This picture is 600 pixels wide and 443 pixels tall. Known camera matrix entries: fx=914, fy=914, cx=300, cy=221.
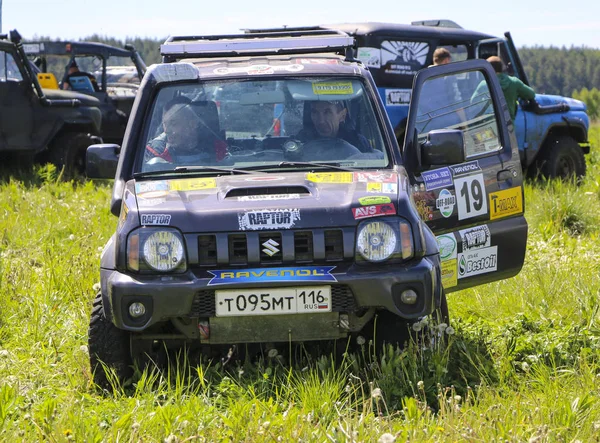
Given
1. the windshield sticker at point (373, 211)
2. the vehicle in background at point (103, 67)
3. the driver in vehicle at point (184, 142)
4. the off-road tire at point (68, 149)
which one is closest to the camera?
the windshield sticker at point (373, 211)

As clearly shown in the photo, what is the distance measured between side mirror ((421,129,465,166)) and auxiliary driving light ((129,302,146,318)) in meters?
1.80

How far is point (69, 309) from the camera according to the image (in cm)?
560

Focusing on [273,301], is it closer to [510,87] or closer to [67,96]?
[510,87]

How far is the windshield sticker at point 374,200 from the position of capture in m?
4.10

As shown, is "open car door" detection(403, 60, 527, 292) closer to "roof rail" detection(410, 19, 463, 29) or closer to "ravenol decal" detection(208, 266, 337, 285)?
"ravenol decal" detection(208, 266, 337, 285)

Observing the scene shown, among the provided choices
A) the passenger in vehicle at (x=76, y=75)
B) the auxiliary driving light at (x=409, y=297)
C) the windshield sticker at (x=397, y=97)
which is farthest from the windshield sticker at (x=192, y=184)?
the passenger in vehicle at (x=76, y=75)

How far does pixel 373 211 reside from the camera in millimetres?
4070

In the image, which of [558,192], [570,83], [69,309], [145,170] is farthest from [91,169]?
[570,83]

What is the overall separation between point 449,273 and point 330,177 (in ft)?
3.84

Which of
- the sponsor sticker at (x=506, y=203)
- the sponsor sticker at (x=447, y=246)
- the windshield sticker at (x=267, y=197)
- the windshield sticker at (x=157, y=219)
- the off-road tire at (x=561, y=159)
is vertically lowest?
the off-road tire at (x=561, y=159)

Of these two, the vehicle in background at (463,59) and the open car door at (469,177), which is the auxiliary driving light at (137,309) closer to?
the open car door at (469,177)

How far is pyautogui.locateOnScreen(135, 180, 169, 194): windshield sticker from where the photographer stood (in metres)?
4.37

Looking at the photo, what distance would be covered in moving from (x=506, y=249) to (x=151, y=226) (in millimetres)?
2425

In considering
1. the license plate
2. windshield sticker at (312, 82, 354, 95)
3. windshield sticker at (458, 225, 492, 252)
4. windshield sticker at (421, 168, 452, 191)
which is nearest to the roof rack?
windshield sticker at (312, 82, 354, 95)
